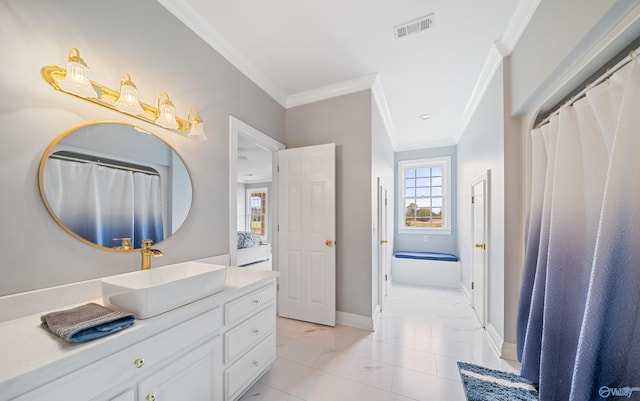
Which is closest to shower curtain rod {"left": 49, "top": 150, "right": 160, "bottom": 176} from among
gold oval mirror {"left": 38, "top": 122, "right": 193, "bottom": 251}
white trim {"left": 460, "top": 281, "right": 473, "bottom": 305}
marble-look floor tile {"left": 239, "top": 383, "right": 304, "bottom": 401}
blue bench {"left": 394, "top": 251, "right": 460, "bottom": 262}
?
gold oval mirror {"left": 38, "top": 122, "right": 193, "bottom": 251}

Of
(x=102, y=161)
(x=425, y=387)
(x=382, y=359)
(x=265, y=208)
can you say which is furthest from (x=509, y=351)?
(x=265, y=208)

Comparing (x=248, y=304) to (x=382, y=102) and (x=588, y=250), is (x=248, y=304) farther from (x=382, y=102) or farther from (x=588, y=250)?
(x=382, y=102)

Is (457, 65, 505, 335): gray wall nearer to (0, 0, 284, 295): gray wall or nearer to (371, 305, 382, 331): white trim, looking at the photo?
(371, 305, 382, 331): white trim

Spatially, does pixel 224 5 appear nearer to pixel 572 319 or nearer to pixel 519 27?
pixel 519 27

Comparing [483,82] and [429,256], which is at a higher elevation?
[483,82]

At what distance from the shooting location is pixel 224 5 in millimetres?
1753

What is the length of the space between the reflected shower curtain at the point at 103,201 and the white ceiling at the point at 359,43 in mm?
1322

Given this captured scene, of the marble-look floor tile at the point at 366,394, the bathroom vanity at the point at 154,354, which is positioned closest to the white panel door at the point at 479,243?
the marble-look floor tile at the point at 366,394

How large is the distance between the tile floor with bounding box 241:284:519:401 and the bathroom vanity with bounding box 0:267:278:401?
1.16ft

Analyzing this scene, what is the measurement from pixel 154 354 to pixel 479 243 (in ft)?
10.6

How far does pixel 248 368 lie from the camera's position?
5.01ft

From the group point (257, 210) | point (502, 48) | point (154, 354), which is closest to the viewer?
point (154, 354)

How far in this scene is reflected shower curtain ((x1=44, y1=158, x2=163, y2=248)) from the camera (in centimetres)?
114

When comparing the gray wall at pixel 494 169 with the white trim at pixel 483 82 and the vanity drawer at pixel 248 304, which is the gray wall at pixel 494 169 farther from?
the vanity drawer at pixel 248 304
